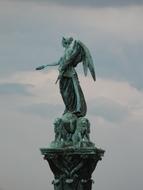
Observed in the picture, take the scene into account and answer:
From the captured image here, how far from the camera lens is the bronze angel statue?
34094 mm

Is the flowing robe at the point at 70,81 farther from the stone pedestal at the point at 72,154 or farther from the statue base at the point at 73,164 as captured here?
the statue base at the point at 73,164

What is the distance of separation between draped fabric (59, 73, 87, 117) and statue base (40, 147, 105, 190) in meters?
1.70

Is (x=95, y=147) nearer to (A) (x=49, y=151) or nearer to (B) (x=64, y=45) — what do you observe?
(A) (x=49, y=151)

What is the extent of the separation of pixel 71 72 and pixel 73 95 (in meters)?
0.89

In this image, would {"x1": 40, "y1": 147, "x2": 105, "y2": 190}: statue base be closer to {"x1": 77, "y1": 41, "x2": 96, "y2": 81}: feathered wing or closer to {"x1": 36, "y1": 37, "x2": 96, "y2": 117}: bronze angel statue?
Answer: {"x1": 36, "y1": 37, "x2": 96, "y2": 117}: bronze angel statue

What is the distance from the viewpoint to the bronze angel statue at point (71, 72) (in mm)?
34094

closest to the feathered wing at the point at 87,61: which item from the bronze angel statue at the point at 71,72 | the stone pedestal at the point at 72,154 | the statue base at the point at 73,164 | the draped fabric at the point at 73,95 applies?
the bronze angel statue at the point at 71,72

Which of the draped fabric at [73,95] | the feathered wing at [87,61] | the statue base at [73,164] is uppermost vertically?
the feathered wing at [87,61]

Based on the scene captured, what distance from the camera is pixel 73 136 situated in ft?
110

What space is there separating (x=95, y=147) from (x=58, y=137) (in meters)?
1.52

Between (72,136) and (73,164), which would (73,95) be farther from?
(73,164)

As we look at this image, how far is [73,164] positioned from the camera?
109ft

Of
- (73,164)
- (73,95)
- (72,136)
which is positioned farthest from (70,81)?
(73,164)

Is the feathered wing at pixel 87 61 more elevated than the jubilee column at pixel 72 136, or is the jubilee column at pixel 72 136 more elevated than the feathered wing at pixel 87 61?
the feathered wing at pixel 87 61
